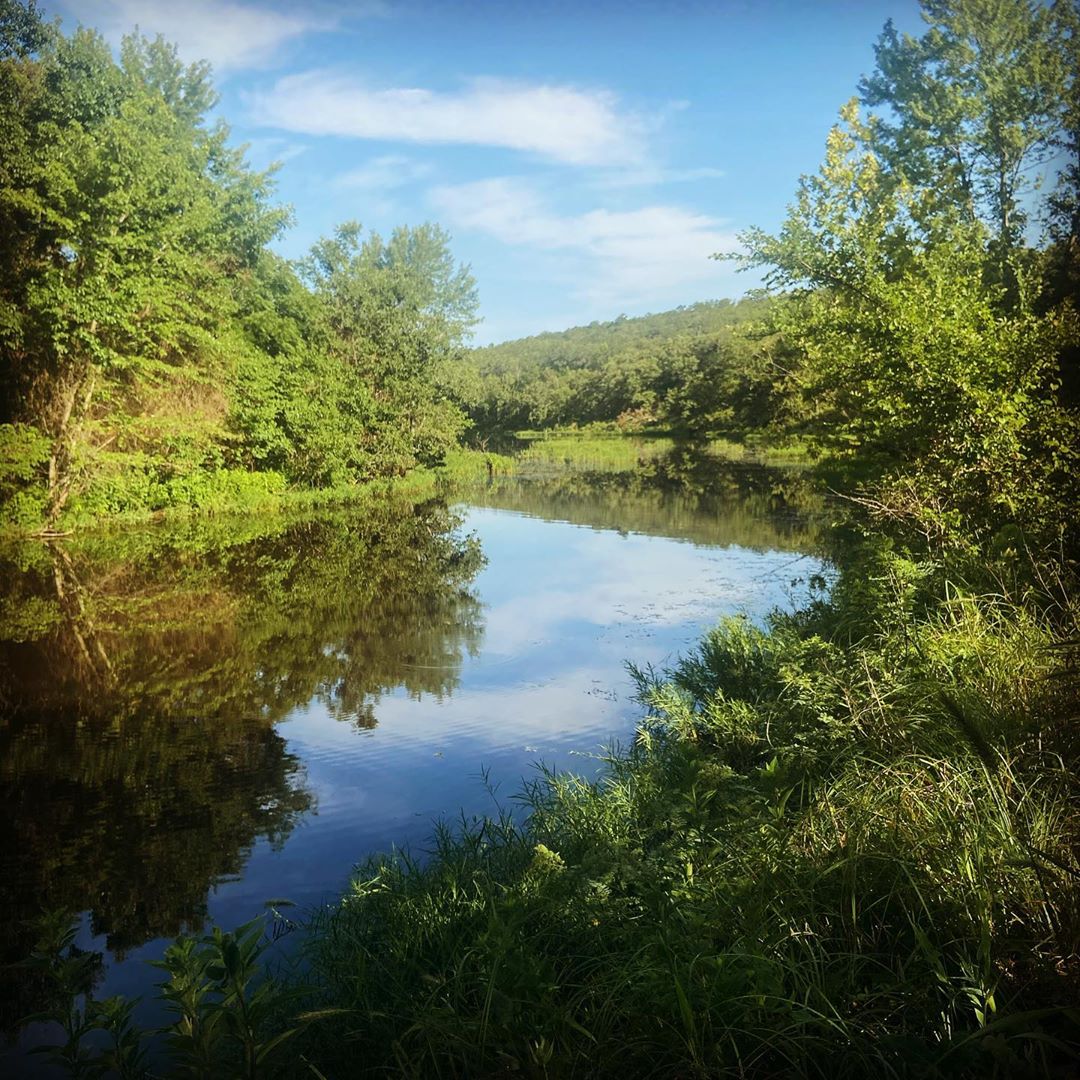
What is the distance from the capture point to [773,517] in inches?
723

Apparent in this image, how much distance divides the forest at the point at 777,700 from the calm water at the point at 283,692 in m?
0.28

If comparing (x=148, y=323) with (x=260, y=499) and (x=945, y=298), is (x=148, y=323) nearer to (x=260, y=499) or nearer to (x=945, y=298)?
(x=260, y=499)

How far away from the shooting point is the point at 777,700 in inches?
213

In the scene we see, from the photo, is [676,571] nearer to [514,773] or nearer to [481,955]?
[514,773]

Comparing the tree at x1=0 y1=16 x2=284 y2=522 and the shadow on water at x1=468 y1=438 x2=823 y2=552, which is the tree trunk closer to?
the tree at x1=0 y1=16 x2=284 y2=522

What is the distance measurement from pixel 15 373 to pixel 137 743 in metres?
13.3

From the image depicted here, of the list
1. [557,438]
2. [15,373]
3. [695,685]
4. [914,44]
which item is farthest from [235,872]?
[557,438]

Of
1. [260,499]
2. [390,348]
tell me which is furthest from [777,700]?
[390,348]

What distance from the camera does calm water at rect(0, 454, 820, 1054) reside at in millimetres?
4363

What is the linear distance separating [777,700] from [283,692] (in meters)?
4.56

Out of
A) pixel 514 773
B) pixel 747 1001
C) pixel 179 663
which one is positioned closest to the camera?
pixel 747 1001

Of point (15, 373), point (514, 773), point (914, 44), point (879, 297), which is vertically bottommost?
point (514, 773)

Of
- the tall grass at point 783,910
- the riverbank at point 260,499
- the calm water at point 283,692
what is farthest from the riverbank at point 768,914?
the riverbank at point 260,499

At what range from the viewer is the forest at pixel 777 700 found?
2240 millimetres
